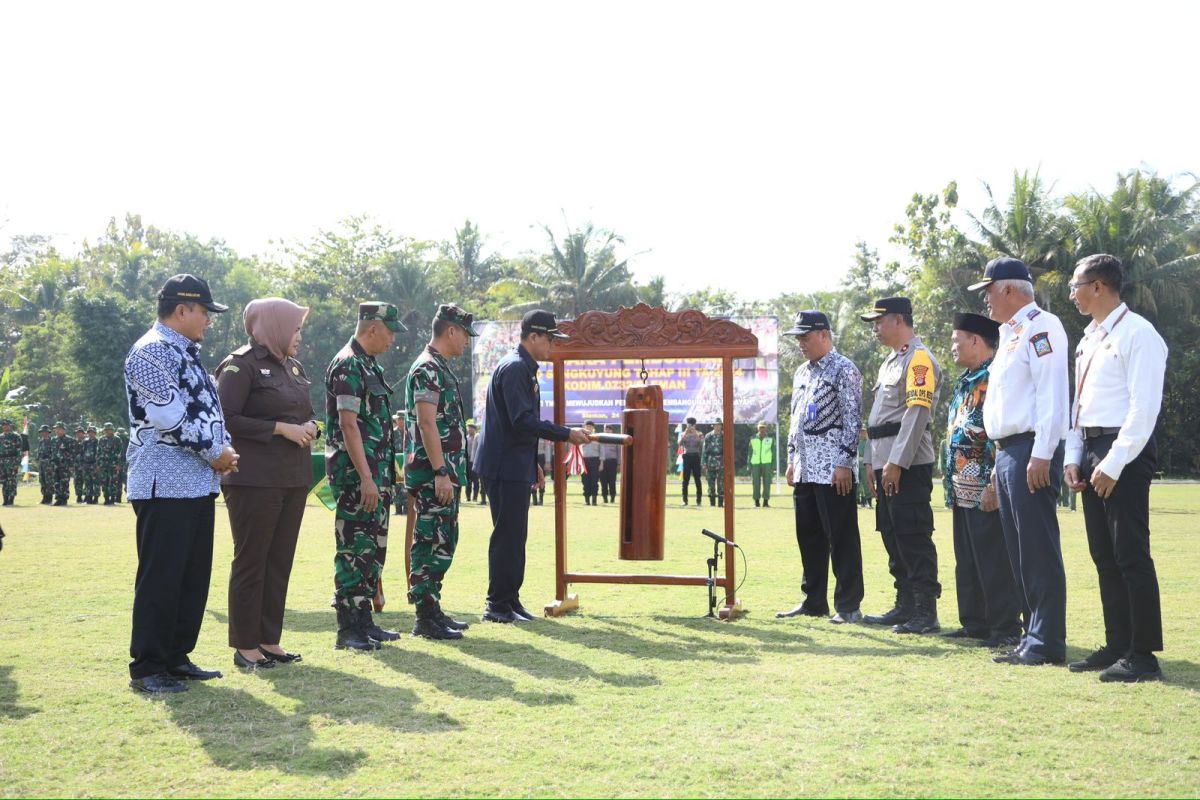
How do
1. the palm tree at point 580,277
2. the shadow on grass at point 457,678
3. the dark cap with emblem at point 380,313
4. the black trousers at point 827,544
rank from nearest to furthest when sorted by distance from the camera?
the shadow on grass at point 457,678
the dark cap with emblem at point 380,313
the black trousers at point 827,544
the palm tree at point 580,277

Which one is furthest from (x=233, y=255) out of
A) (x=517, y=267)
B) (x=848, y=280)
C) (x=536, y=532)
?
(x=536, y=532)

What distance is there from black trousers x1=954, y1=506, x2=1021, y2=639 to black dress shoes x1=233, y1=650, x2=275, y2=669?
427cm

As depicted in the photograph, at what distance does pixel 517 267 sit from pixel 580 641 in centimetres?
4790

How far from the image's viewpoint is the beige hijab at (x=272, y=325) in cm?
625

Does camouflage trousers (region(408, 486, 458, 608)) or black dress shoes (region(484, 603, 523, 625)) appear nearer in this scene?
camouflage trousers (region(408, 486, 458, 608))

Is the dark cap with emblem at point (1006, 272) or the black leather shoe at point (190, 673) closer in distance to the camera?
the black leather shoe at point (190, 673)

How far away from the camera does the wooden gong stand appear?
808 centimetres

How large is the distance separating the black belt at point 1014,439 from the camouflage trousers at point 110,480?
77.4 ft

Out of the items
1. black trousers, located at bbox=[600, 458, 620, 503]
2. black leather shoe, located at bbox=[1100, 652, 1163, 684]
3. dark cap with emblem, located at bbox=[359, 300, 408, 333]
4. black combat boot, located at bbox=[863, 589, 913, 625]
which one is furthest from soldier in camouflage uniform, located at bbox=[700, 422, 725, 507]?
black leather shoe, located at bbox=[1100, 652, 1163, 684]

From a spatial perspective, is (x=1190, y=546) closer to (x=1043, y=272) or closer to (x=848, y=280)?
(x=1043, y=272)

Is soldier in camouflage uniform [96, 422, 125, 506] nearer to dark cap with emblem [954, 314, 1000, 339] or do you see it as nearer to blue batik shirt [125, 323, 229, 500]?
blue batik shirt [125, 323, 229, 500]

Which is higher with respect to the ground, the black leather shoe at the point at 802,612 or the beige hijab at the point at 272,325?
the beige hijab at the point at 272,325

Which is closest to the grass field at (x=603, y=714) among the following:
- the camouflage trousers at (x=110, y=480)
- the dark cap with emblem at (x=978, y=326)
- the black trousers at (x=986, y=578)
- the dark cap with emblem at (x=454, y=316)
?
the black trousers at (x=986, y=578)

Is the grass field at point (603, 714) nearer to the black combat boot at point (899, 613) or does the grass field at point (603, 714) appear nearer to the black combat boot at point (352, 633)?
the black combat boot at point (352, 633)
